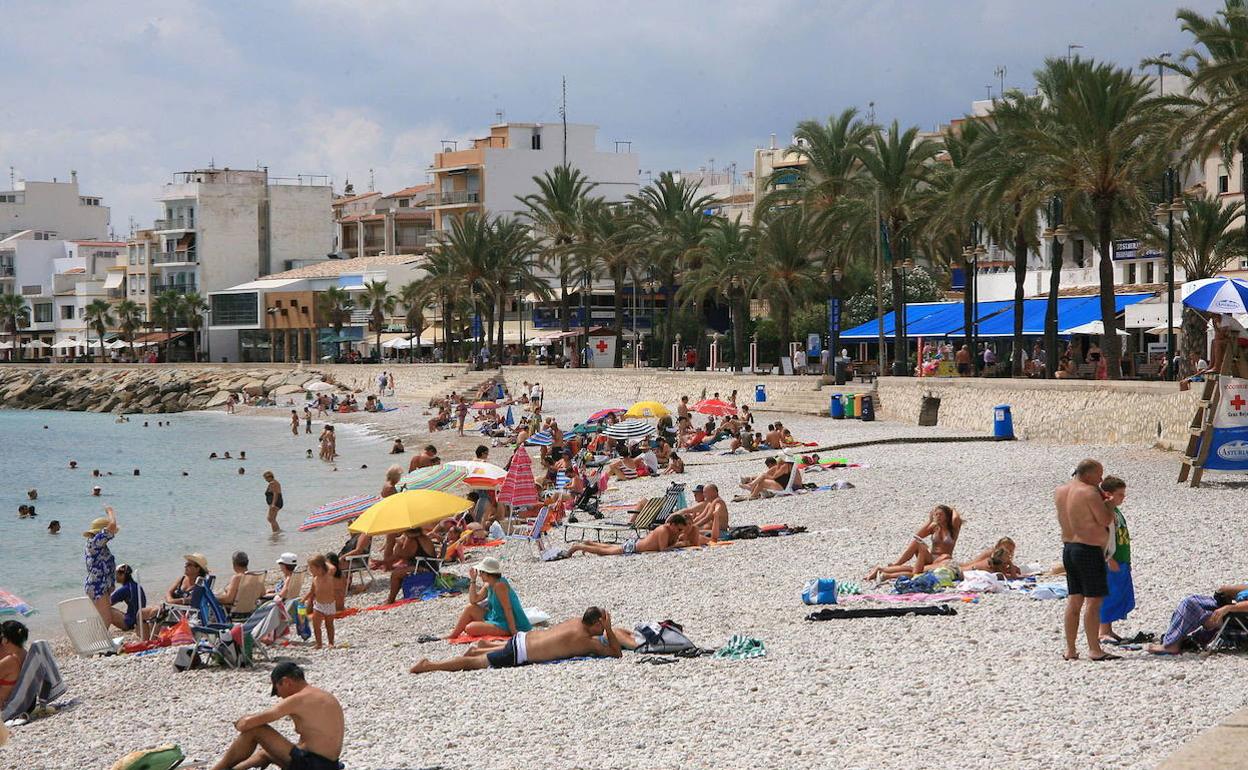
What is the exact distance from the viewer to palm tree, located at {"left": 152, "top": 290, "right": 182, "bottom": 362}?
86375 millimetres

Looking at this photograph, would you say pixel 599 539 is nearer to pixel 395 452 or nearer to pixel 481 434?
pixel 395 452

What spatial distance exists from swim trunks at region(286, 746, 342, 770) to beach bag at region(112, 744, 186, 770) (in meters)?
0.87

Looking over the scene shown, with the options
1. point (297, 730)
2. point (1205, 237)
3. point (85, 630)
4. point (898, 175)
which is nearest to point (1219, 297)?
point (297, 730)

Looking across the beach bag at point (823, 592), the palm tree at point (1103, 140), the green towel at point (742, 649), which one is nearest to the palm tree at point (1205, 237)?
the palm tree at point (1103, 140)

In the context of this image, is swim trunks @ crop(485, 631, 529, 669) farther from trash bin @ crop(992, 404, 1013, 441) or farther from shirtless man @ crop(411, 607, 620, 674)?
trash bin @ crop(992, 404, 1013, 441)

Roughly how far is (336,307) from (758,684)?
7074cm

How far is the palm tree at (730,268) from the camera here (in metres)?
45.8

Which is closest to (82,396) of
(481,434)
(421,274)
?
(421,274)

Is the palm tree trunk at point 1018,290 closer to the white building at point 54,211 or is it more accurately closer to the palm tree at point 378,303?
the palm tree at point 378,303

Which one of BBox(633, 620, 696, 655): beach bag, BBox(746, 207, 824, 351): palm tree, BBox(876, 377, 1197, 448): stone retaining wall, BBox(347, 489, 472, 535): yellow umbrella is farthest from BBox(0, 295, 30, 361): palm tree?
BBox(633, 620, 696, 655): beach bag

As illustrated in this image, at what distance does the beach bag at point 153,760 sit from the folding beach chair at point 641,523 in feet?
27.7

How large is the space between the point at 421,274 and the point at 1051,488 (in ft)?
213

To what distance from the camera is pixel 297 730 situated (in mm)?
7352

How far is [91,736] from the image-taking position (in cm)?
913
